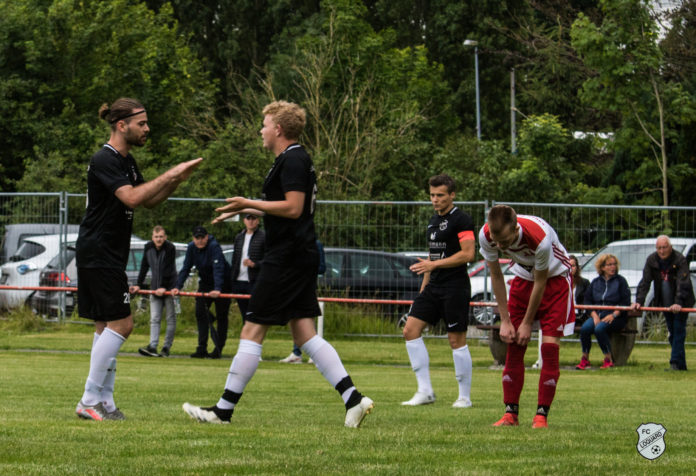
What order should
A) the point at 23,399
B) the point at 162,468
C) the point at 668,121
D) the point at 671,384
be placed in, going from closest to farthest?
the point at 162,468
the point at 23,399
the point at 671,384
the point at 668,121

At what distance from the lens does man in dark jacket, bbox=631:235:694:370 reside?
52.5ft

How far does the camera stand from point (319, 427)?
716cm

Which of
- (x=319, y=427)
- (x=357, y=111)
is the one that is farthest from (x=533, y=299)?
(x=357, y=111)

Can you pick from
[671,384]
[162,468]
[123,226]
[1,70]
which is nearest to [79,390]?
[123,226]

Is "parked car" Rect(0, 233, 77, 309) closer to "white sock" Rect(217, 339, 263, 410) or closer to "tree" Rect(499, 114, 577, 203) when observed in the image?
"tree" Rect(499, 114, 577, 203)

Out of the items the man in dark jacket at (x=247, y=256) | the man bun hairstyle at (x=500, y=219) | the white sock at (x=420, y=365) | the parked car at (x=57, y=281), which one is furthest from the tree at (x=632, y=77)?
the man bun hairstyle at (x=500, y=219)

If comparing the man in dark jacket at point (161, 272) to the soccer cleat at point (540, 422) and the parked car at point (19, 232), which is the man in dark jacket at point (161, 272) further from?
the soccer cleat at point (540, 422)

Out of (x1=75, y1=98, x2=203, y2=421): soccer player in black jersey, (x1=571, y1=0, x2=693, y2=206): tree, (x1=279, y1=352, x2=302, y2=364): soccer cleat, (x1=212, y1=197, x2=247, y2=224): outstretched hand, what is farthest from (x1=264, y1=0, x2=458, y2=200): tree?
(x1=212, y1=197, x2=247, y2=224): outstretched hand

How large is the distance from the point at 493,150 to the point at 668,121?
6.14m

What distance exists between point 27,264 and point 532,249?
46.6ft

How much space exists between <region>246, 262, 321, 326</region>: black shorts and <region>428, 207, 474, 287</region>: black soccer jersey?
10.8 feet

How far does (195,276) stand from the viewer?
19688 millimetres

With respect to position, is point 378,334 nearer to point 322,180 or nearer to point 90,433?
point 322,180

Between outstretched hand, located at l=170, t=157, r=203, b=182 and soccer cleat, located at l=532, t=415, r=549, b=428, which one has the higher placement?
outstretched hand, located at l=170, t=157, r=203, b=182
